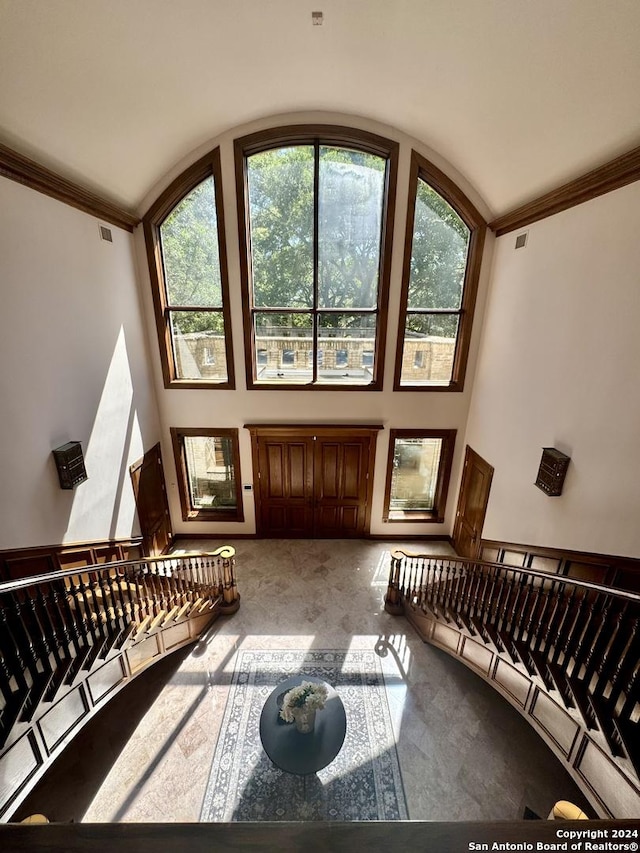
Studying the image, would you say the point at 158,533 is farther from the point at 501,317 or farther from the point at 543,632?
the point at 501,317

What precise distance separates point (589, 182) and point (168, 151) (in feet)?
14.9

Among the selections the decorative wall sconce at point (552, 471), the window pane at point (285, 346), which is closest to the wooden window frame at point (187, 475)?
the window pane at point (285, 346)

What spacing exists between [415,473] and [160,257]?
5089 mm

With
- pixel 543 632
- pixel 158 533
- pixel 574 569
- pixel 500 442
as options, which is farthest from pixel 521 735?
pixel 158 533

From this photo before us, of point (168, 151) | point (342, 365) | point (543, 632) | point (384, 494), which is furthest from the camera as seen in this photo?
point (384, 494)

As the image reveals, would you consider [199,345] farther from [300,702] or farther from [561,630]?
[561,630]

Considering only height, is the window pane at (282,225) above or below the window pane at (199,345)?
above

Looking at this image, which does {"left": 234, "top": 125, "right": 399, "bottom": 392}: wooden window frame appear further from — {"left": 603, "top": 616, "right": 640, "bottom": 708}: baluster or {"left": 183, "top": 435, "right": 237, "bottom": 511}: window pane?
{"left": 603, "top": 616, "right": 640, "bottom": 708}: baluster

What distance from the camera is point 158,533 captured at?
5801mm

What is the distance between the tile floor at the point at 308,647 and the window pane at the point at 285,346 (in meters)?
3.18

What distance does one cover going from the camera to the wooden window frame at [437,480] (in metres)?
5.97

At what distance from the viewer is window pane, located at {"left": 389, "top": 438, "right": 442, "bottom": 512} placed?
241 inches

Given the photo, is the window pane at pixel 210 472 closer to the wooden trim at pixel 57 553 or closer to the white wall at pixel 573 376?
the wooden trim at pixel 57 553

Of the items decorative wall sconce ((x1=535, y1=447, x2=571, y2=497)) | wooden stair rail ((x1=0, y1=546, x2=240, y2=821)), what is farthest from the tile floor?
decorative wall sconce ((x1=535, y1=447, x2=571, y2=497))
